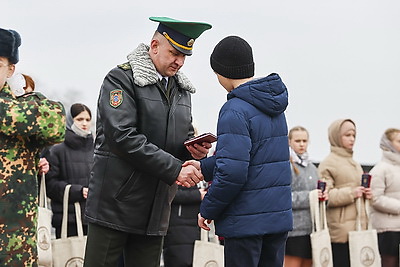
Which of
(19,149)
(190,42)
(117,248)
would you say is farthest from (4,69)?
(117,248)

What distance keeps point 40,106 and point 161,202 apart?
911mm

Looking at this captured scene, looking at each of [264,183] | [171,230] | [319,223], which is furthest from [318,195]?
[264,183]

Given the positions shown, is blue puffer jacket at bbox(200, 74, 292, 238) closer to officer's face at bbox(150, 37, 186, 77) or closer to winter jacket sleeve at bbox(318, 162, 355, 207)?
officer's face at bbox(150, 37, 186, 77)

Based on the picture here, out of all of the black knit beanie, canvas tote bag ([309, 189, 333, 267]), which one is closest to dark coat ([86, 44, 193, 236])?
the black knit beanie

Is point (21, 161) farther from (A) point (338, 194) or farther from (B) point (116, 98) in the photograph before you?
(A) point (338, 194)

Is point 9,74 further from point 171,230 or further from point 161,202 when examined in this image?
point 171,230

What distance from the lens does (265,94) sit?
15.0 feet

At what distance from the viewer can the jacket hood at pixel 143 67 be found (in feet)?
14.7

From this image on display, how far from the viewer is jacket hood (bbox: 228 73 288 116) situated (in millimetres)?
4566

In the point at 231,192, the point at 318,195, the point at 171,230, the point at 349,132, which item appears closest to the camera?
the point at 231,192

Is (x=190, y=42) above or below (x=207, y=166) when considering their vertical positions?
above

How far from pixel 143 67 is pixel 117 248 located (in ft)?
3.33

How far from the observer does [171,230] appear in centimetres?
680

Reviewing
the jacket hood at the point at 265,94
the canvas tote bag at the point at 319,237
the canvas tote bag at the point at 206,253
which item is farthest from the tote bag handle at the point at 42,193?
the canvas tote bag at the point at 319,237
